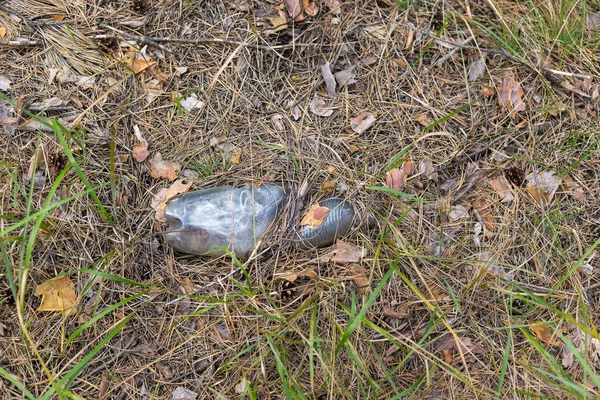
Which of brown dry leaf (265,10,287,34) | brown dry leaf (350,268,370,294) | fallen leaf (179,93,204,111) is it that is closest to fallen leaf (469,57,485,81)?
brown dry leaf (265,10,287,34)

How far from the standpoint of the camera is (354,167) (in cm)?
229

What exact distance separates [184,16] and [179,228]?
3.42 feet

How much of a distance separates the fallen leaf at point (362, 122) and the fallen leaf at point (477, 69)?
1.77 ft

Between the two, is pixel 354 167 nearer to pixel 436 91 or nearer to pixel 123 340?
pixel 436 91

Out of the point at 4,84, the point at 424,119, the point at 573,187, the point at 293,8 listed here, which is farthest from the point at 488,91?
the point at 4,84

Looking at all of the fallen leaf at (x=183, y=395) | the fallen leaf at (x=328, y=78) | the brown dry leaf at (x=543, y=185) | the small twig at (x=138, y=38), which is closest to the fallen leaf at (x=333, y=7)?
the fallen leaf at (x=328, y=78)

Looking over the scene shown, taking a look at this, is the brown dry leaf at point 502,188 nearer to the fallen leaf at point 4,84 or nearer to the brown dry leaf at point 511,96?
the brown dry leaf at point 511,96

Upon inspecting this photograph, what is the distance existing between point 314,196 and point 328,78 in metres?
0.59

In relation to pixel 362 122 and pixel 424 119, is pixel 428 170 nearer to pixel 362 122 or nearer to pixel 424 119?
pixel 424 119

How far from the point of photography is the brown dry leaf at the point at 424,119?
234cm

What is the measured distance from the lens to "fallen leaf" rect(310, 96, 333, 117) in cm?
235

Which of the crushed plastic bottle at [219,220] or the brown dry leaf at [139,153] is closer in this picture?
the crushed plastic bottle at [219,220]

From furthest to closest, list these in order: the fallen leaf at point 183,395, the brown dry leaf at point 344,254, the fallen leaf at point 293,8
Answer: the fallen leaf at point 293,8 → the brown dry leaf at point 344,254 → the fallen leaf at point 183,395

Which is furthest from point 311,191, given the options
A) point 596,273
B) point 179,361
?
point 596,273
